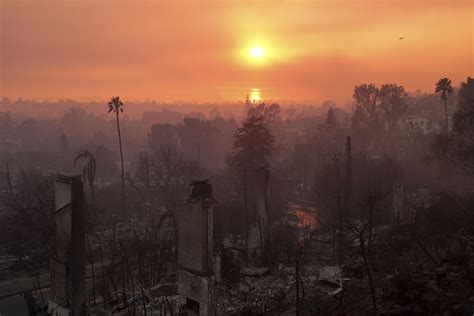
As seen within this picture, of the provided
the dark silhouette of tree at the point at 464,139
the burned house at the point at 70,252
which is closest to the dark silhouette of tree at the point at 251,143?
the dark silhouette of tree at the point at 464,139

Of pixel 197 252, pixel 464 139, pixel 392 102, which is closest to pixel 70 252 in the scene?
pixel 197 252

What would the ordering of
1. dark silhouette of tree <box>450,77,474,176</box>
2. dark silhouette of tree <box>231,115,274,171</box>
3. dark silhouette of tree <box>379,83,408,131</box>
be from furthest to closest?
dark silhouette of tree <box>379,83,408,131</box> < dark silhouette of tree <box>231,115,274,171</box> < dark silhouette of tree <box>450,77,474,176</box>

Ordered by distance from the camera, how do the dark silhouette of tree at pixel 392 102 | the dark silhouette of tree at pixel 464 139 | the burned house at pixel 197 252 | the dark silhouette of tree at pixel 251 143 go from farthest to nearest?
1. the dark silhouette of tree at pixel 392 102
2. the dark silhouette of tree at pixel 251 143
3. the dark silhouette of tree at pixel 464 139
4. the burned house at pixel 197 252

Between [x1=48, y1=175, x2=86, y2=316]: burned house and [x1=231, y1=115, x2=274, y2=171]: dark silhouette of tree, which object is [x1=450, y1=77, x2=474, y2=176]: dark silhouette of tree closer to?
[x1=231, y1=115, x2=274, y2=171]: dark silhouette of tree

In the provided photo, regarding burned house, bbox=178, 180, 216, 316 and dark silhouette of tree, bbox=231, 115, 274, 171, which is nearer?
burned house, bbox=178, 180, 216, 316

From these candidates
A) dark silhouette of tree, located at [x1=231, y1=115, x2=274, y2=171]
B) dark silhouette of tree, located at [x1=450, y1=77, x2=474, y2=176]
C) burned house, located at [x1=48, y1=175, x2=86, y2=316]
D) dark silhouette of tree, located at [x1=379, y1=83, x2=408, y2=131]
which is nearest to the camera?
burned house, located at [x1=48, y1=175, x2=86, y2=316]

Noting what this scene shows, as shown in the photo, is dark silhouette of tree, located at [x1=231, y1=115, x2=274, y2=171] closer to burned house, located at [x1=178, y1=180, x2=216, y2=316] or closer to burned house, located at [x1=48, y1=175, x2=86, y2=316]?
A: burned house, located at [x1=48, y1=175, x2=86, y2=316]

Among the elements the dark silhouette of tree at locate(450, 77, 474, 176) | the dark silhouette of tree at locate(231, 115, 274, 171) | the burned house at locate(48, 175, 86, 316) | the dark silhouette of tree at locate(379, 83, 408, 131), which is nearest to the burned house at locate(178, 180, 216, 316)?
the burned house at locate(48, 175, 86, 316)

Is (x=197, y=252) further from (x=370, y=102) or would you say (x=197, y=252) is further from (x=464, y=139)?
(x=370, y=102)

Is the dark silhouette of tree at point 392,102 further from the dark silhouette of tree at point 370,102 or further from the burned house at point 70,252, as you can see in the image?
the burned house at point 70,252

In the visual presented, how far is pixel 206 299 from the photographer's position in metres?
9.07

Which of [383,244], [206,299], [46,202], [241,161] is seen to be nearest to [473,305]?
[206,299]

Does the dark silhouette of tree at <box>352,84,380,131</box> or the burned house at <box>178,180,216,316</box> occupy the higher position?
the dark silhouette of tree at <box>352,84,380,131</box>

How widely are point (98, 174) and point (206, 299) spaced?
145ft
